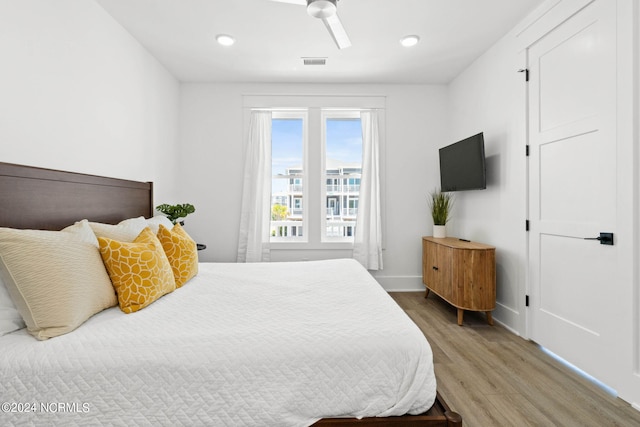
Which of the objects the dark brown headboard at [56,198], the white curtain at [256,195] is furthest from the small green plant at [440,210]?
the dark brown headboard at [56,198]

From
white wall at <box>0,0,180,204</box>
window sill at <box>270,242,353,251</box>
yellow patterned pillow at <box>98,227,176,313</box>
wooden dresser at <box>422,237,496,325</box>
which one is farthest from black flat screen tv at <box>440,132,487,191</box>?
white wall at <box>0,0,180,204</box>

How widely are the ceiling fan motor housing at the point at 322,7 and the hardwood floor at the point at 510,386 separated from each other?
2425mm

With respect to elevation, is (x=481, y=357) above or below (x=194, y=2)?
below

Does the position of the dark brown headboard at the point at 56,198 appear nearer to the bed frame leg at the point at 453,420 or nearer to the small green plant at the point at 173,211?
the small green plant at the point at 173,211

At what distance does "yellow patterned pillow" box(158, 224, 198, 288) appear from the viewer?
206 centimetres

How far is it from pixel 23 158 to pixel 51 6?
1.01m

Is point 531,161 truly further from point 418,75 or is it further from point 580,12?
point 418,75

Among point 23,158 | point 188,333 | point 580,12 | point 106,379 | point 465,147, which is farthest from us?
point 465,147

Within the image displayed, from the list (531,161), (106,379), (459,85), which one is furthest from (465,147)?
(106,379)

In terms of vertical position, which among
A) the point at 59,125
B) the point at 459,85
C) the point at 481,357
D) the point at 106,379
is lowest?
the point at 481,357

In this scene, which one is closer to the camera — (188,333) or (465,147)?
(188,333)

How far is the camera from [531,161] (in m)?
2.64

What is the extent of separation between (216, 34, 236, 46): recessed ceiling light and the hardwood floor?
3279mm

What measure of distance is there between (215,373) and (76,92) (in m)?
2.22
